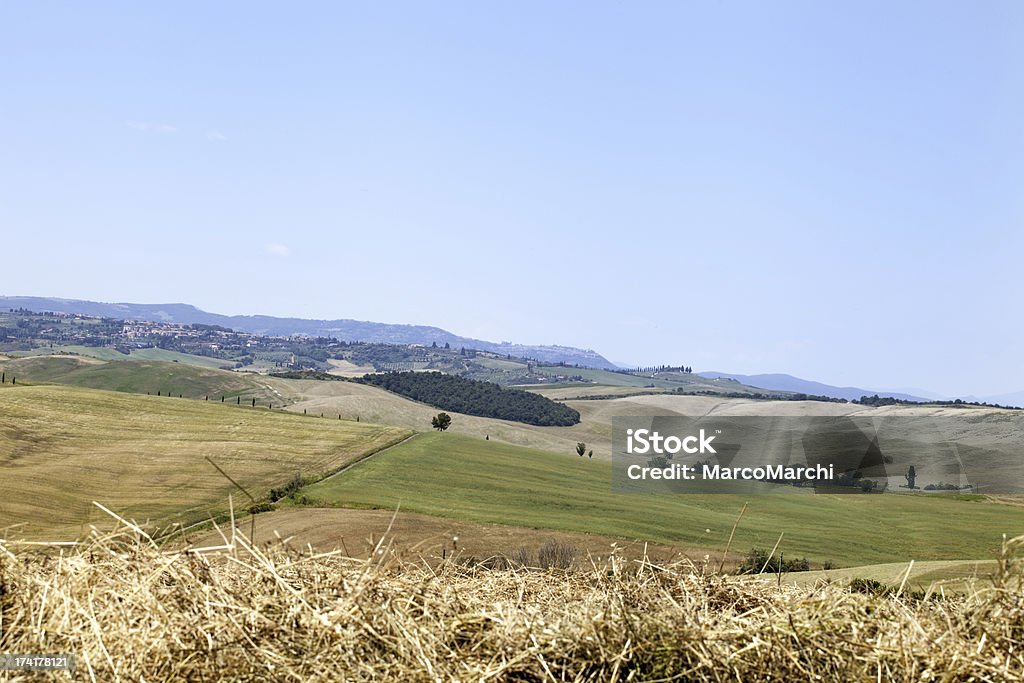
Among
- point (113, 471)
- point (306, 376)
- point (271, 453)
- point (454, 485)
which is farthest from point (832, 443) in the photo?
point (306, 376)

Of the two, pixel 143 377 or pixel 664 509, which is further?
pixel 143 377

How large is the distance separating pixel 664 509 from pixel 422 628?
7782 cm

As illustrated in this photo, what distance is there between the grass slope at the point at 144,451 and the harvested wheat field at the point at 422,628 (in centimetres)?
4691

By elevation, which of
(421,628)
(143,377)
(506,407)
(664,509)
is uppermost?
(421,628)

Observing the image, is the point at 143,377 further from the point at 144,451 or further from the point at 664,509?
the point at 664,509

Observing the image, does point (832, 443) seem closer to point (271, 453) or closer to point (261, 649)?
point (271, 453)

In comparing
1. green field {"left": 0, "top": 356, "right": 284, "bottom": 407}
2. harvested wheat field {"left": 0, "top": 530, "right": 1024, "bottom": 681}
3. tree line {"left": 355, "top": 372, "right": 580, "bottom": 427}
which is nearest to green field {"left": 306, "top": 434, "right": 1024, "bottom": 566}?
harvested wheat field {"left": 0, "top": 530, "right": 1024, "bottom": 681}

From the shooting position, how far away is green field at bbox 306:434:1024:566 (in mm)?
66812

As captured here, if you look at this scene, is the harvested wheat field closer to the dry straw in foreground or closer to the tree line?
the dry straw in foreground

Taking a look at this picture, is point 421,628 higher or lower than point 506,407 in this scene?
higher

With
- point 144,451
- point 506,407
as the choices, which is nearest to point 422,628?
point 144,451

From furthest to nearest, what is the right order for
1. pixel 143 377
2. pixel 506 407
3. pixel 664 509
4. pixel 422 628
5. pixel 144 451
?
pixel 506 407 → pixel 143 377 → pixel 664 509 → pixel 144 451 → pixel 422 628

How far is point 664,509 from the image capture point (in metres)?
78.7

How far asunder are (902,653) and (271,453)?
8542 cm
